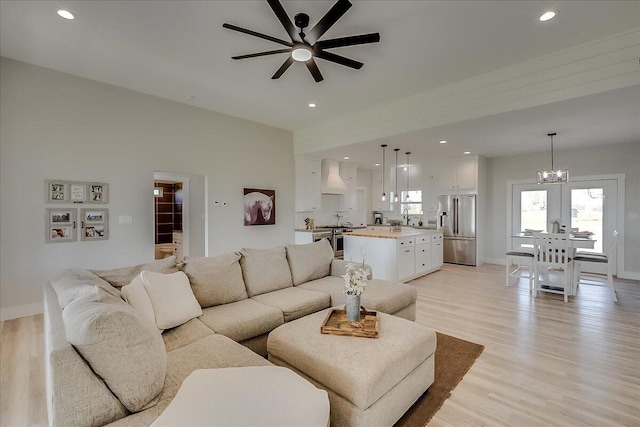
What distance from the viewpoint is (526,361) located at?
8.61 ft

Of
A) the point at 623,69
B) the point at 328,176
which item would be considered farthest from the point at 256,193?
the point at 623,69

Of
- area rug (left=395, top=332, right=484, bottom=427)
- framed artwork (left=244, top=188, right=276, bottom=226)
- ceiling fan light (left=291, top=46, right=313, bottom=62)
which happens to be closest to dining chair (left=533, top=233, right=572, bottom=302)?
area rug (left=395, top=332, right=484, bottom=427)

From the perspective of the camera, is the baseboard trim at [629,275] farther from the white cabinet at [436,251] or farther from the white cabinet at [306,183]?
the white cabinet at [306,183]

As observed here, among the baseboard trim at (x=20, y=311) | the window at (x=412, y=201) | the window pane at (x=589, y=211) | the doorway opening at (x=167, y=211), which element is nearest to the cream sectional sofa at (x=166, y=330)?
the baseboard trim at (x=20, y=311)

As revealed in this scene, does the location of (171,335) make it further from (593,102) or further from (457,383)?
(593,102)

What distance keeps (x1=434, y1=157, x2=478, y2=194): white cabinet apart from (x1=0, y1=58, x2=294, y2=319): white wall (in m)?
4.75

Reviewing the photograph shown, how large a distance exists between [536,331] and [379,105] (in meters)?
3.91

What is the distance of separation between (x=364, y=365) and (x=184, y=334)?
4.33 feet

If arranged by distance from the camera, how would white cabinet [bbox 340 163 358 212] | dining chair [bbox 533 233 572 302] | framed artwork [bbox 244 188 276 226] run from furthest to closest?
white cabinet [bbox 340 163 358 212] < framed artwork [bbox 244 188 276 226] < dining chair [bbox 533 233 572 302]

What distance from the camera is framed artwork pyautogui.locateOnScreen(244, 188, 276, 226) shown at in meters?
5.98

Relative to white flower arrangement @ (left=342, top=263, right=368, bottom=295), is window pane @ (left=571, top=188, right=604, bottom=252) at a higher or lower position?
higher

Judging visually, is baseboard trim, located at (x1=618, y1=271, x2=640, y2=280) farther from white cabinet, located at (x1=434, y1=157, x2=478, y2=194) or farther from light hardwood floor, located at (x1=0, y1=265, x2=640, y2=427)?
white cabinet, located at (x1=434, y1=157, x2=478, y2=194)

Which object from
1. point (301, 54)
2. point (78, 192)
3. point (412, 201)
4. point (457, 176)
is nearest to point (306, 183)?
point (412, 201)

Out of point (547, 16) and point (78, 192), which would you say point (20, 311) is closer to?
point (78, 192)
